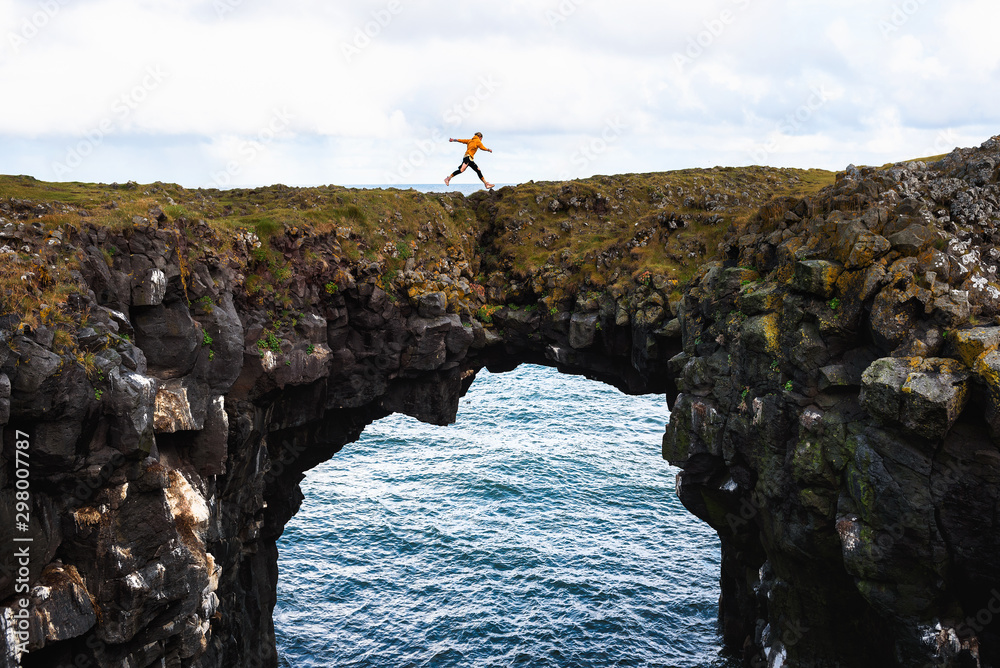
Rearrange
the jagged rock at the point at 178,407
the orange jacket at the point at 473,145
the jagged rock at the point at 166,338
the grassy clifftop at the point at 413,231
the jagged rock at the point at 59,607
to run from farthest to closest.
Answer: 1. the orange jacket at the point at 473,145
2. the jagged rock at the point at 166,338
3. the jagged rock at the point at 178,407
4. the grassy clifftop at the point at 413,231
5. the jagged rock at the point at 59,607

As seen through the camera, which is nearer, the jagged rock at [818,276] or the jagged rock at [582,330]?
the jagged rock at [818,276]

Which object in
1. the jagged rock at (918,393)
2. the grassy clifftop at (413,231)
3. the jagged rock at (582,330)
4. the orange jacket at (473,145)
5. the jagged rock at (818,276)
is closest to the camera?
the jagged rock at (918,393)

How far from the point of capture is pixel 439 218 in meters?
47.7

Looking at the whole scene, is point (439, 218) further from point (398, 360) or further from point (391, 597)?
point (391, 597)

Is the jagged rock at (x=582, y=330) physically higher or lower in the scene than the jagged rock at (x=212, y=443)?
higher

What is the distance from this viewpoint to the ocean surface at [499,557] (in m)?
36.9

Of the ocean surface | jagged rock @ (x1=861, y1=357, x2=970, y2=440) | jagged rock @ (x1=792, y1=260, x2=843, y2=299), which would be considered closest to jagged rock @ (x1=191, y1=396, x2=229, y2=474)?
the ocean surface

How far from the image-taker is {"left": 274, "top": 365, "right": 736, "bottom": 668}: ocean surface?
A: 1453 inches

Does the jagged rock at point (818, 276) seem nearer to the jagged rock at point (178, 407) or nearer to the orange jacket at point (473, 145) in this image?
the orange jacket at point (473, 145)

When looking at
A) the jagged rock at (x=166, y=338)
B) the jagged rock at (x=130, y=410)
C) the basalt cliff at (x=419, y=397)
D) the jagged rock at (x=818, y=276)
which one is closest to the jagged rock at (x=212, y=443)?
the basalt cliff at (x=419, y=397)

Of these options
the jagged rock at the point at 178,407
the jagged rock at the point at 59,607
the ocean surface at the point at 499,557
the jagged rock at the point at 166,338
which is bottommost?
the ocean surface at the point at 499,557

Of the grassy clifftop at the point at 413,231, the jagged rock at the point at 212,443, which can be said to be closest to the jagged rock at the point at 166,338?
the jagged rock at the point at 212,443

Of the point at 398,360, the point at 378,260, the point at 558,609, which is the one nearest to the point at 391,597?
the point at 558,609

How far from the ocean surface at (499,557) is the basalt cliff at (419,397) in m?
4.55
